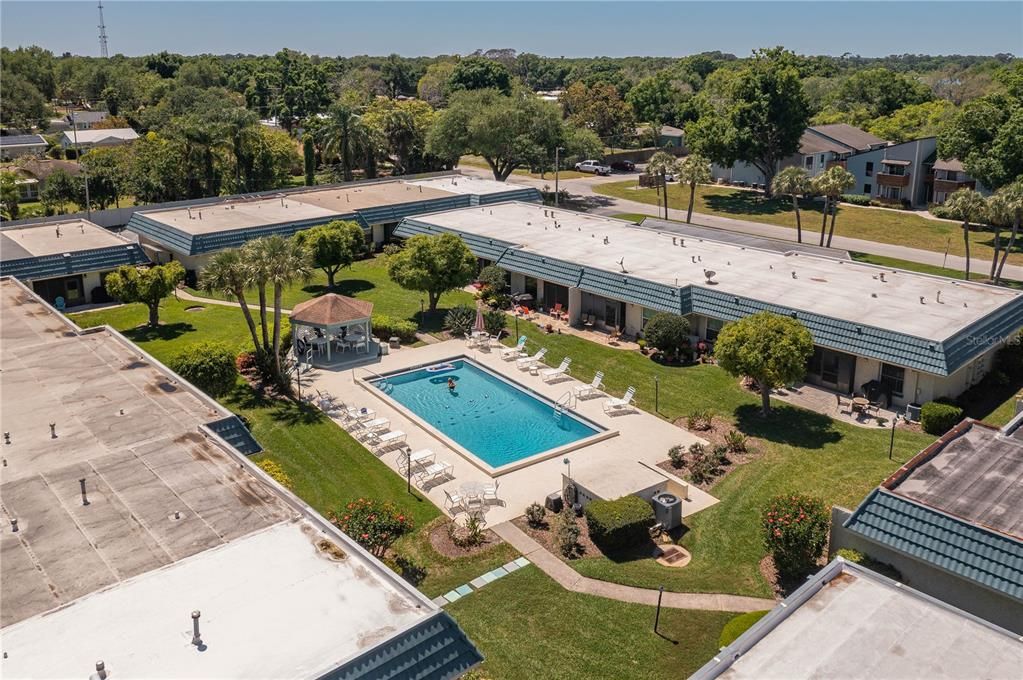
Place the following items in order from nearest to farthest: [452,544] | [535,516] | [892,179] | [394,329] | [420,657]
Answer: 1. [420,657]
2. [452,544]
3. [535,516]
4. [394,329]
5. [892,179]

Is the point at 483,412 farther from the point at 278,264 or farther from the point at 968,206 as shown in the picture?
the point at 968,206

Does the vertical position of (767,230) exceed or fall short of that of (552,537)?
it exceeds it

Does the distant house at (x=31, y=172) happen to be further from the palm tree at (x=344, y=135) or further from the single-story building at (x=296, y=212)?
the single-story building at (x=296, y=212)

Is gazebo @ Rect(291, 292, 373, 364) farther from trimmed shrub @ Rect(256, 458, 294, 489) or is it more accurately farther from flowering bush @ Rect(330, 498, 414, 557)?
flowering bush @ Rect(330, 498, 414, 557)

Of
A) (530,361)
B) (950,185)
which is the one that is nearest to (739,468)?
(530,361)

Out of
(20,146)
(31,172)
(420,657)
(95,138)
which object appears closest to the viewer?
(420,657)

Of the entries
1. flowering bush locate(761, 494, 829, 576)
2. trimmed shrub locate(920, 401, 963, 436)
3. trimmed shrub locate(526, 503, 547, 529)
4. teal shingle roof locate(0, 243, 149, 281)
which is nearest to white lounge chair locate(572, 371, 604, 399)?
trimmed shrub locate(526, 503, 547, 529)

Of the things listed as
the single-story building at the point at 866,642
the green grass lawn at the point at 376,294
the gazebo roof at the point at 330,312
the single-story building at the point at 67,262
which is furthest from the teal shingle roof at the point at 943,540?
the single-story building at the point at 67,262
